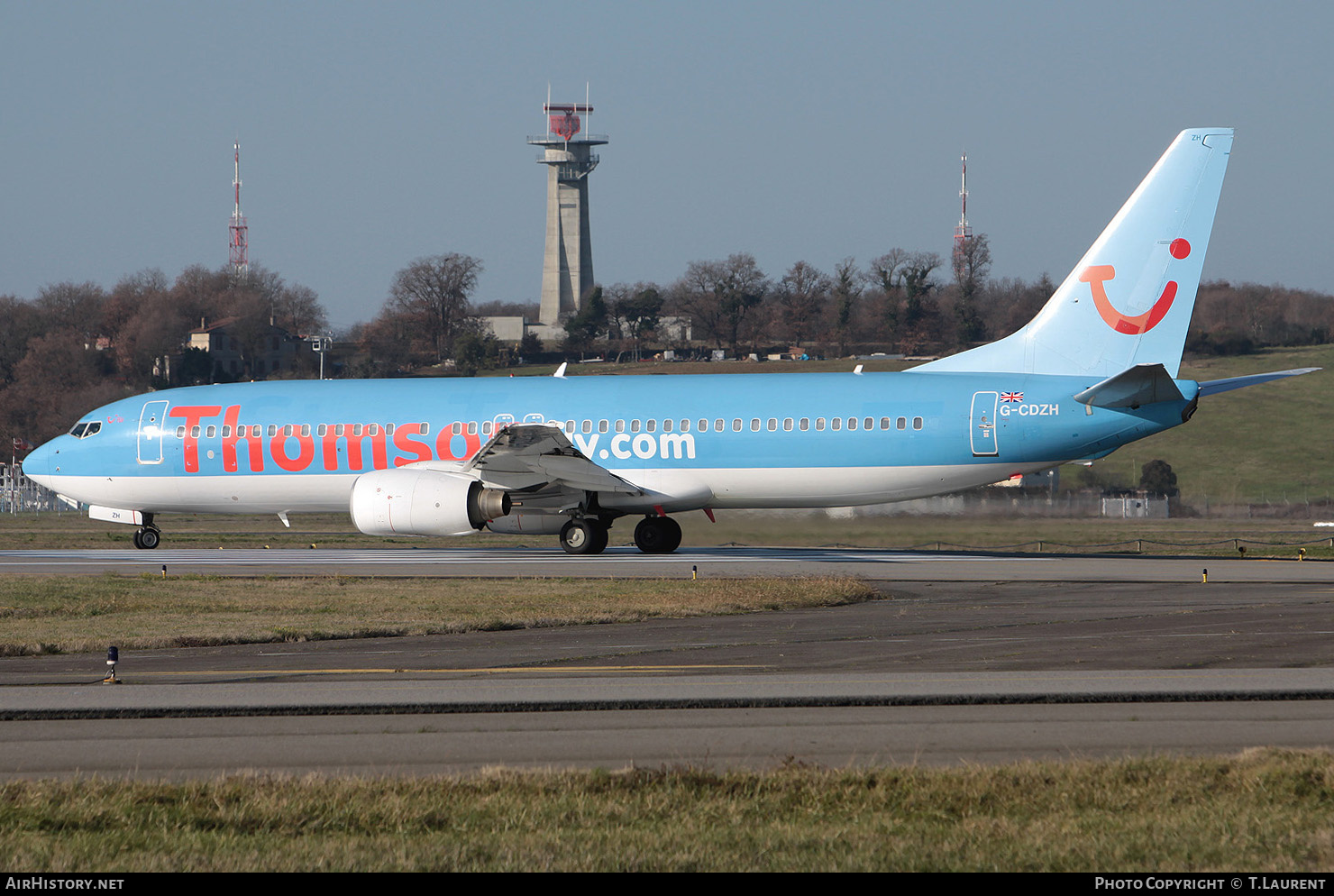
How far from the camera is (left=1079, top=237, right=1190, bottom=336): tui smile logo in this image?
2566 centimetres

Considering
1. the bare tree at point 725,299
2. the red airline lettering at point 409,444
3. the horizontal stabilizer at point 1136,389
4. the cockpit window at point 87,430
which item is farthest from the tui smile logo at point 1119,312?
the bare tree at point 725,299

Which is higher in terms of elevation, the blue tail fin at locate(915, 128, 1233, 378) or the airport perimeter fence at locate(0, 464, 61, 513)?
the blue tail fin at locate(915, 128, 1233, 378)

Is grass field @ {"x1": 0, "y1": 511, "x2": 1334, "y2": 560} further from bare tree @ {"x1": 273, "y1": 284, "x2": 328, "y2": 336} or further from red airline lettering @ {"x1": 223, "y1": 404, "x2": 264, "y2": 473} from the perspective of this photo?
bare tree @ {"x1": 273, "y1": 284, "x2": 328, "y2": 336}

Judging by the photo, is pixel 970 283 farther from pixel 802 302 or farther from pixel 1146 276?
pixel 1146 276

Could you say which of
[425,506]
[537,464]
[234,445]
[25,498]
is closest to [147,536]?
[234,445]

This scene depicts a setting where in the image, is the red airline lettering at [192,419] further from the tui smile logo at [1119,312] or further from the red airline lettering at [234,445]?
the tui smile logo at [1119,312]

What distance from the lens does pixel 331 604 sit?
1839 cm

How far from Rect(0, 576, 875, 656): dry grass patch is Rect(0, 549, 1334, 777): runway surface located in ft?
2.03

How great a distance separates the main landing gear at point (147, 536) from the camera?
104ft

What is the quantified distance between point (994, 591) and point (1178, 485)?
1947 inches

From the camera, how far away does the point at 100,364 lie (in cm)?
10281

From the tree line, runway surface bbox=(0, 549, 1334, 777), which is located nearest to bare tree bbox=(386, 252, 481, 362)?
the tree line

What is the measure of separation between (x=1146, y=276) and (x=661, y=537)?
11470 millimetres

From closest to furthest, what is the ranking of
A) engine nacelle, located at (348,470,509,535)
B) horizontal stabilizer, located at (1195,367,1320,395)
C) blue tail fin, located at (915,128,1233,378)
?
1. horizontal stabilizer, located at (1195,367,1320,395)
2. blue tail fin, located at (915,128,1233,378)
3. engine nacelle, located at (348,470,509,535)
